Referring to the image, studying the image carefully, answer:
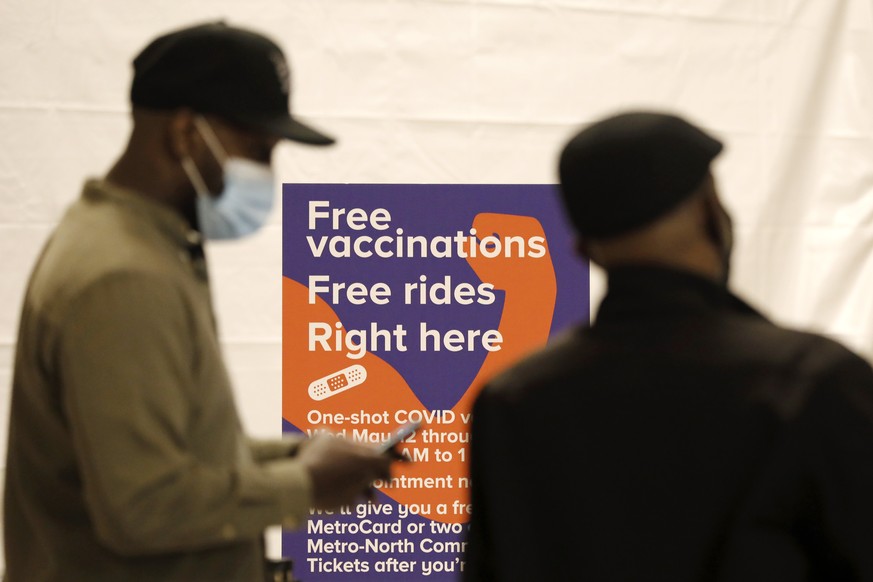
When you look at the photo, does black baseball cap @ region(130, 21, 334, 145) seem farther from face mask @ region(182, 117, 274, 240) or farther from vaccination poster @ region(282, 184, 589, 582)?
vaccination poster @ region(282, 184, 589, 582)

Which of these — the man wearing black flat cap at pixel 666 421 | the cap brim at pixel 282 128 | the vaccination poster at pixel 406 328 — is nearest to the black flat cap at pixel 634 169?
the man wearing black flat cap at pixel 666 421

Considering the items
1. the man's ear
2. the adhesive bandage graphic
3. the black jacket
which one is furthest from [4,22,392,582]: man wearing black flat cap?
the adhesive bandage graphic

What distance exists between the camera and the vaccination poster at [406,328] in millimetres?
2373

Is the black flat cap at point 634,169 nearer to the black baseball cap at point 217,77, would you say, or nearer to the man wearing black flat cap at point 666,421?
the man wearing black flat cap at point 666,421

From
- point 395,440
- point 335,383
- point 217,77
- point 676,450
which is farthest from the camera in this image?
point 335,383

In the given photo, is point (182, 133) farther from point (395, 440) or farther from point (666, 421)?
point (666, 421)

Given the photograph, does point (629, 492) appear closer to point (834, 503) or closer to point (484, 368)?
point (834, 503)

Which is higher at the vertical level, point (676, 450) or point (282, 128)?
point (282, 128)

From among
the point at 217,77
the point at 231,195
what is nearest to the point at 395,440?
the point at 231,195

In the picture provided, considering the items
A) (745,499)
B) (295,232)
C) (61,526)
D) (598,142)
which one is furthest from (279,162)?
(745,499)

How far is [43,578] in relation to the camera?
3.84ft

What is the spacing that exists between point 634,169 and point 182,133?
53cm

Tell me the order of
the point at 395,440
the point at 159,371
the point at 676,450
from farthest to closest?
the point at 395,440 → the point at 159,371 → the point at 676,450

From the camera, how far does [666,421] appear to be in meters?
0.93
